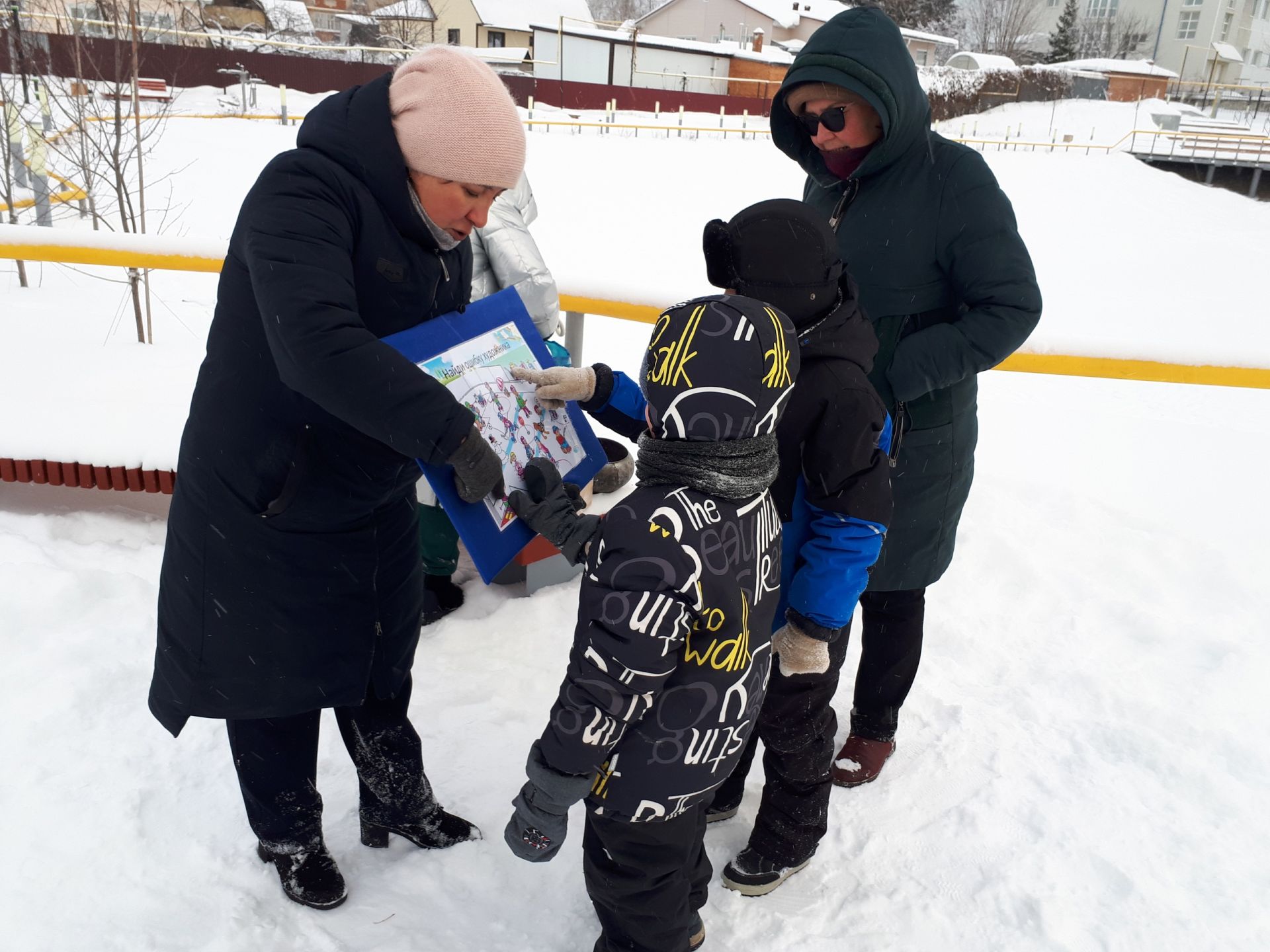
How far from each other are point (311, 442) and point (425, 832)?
112cm

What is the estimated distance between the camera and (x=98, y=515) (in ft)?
11.6

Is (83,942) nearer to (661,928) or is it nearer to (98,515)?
(661,928)

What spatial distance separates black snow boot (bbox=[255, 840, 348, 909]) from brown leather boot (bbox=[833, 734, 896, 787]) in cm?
137

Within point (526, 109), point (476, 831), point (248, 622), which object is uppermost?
point (526, 109)

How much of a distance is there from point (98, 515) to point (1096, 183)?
25.8 metres

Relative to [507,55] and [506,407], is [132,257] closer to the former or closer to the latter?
[506,407]

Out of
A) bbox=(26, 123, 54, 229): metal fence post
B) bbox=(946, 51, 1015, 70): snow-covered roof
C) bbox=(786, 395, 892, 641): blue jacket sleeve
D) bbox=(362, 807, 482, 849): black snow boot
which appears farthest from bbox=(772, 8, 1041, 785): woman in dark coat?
bbox=(946, 51, 1015, 70): snow-covered roof

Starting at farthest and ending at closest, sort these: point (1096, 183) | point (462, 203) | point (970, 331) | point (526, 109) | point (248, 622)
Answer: point (526, 109) < point (1096, 183) < point (970, 331) < point (248, 622) < point (462, 203)

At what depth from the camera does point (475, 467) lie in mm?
1619

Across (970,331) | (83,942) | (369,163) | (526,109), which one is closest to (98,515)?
(83,942)

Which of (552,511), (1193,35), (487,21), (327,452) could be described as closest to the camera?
(327,452)

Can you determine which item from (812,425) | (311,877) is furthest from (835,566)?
(311,877)

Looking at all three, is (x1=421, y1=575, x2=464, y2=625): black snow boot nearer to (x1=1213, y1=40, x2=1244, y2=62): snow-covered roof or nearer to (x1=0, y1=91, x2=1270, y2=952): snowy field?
(x1=0, y1=91, x2=1270, y2=952): snowy field

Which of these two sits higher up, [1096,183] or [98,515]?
[1096,183]
